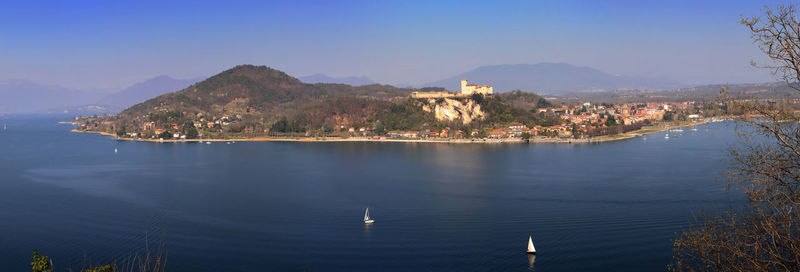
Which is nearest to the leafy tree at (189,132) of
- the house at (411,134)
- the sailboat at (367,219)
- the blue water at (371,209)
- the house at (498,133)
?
the blue water at (371,209)

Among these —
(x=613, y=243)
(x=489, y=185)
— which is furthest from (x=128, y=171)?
(x=613, y=243)

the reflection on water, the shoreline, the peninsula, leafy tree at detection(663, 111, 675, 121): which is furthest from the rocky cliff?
the reflection on water

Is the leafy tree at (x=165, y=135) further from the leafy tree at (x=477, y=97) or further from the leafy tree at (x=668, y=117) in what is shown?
the leafy tree at (x=668, y=117)

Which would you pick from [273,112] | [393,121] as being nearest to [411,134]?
[393,121]

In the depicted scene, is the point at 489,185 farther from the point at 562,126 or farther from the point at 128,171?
the point at 562,126

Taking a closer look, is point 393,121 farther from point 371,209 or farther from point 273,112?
point 371,209

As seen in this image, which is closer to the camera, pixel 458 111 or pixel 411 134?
pixel 411 134

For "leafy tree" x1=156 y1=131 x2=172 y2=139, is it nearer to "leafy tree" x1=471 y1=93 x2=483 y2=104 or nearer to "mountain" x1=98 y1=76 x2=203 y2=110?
"leafy tree" x1=471 y1=93 x2=483 y2=104
